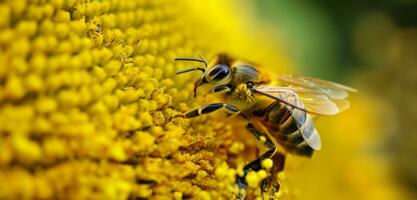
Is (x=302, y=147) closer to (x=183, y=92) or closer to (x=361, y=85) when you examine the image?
(x=183, y=92)

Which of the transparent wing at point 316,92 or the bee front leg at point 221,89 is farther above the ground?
the bee front leg at point 221,89

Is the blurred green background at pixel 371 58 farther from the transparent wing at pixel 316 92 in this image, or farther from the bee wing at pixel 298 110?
the bee wing at pixel 298 110

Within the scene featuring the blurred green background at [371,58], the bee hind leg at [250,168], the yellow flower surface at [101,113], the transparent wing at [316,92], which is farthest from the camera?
the blurred green background at [371,58]

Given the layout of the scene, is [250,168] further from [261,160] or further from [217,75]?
[217,75]

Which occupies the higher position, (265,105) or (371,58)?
(265,105)

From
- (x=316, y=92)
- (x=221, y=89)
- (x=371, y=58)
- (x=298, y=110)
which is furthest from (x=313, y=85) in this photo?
(x=371, y=58)

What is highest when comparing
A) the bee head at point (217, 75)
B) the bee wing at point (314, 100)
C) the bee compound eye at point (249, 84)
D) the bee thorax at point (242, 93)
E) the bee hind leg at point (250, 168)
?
the bee head at point (217, 75)

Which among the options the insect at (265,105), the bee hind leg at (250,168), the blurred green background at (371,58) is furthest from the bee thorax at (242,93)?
the blurred green background at (371,58)
